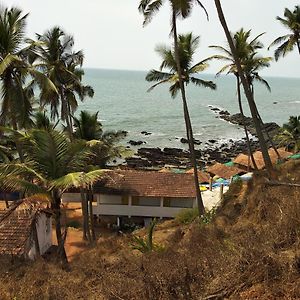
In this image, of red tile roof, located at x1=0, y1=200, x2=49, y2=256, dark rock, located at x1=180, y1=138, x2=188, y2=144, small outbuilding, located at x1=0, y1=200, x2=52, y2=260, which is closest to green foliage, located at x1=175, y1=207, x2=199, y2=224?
small outbuilding, located at x1=0, y1=200, x2=52, y2=260

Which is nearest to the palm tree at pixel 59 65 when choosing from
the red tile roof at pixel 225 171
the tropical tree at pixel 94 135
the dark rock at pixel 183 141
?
the tropical tree at pixel 94 135

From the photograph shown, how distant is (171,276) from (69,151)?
6450 mm

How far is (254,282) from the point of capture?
7.07m

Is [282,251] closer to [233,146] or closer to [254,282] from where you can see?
[254,282]

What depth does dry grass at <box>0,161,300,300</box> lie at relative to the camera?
705 centimetres

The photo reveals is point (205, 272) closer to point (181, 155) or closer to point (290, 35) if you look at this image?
point (290, 35)

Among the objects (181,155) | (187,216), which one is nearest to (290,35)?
(187,216)

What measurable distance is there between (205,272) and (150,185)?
772 inches

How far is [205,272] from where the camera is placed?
26.0ft

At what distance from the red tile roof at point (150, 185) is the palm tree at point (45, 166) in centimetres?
1323

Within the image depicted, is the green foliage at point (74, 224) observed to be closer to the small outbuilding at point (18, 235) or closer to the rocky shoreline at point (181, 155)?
the small outbuilding at point (18, 235)

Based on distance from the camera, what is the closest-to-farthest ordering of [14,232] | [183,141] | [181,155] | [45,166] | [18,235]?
[45,166] < [18,235] < [14,232] < [181,155] < [183,141]

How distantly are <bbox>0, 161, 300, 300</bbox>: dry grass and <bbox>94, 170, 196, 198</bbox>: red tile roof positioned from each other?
50.5 feet

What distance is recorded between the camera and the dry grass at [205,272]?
705cm
